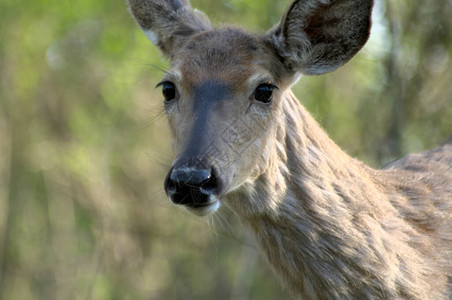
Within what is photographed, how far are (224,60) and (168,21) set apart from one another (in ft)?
4.03

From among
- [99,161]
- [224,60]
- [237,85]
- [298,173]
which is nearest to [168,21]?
[224,60]

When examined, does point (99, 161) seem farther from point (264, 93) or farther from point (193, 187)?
point (193, 187)

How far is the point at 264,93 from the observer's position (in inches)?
192

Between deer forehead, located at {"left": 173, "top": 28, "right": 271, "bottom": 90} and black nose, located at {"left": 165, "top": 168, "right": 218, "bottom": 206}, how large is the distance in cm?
84

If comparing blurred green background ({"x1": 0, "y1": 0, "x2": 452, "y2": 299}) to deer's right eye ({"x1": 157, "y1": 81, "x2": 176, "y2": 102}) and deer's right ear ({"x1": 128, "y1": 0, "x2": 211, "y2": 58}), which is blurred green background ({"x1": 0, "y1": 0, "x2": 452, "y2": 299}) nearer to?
deer's right ear ({"x1": 128, "y1": 0, "x2": 211, "y2": 58})

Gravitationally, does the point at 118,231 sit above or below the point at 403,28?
below

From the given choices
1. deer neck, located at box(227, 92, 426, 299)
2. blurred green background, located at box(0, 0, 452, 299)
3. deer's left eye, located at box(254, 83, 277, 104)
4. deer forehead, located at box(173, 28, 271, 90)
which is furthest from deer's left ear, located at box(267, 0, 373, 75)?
blurred green background, located at box(0, 0, 452, 299)

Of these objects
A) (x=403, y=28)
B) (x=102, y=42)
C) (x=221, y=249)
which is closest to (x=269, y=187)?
(x=403, y=28)

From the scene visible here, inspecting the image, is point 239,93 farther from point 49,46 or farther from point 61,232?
point 61,232

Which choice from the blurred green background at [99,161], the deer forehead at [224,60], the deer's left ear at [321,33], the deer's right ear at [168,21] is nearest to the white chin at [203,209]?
the deer forehead at [224,60]

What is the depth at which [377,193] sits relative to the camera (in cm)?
492

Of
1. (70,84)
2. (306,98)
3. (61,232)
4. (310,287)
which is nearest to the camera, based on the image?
(310,287)

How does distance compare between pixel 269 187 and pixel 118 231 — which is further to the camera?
pixel 118 231

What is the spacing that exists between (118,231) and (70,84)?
3726 millimetres
